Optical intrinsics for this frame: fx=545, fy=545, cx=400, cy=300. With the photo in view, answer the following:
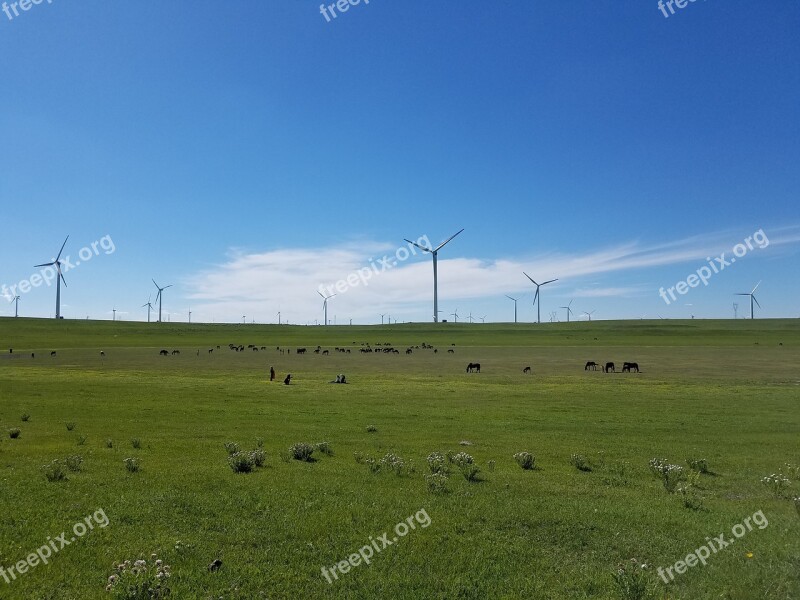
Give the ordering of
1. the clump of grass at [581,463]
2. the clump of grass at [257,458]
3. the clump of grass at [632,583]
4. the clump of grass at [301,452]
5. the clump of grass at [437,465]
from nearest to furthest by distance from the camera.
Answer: the clump of grass at [632,583], the clump of grass at [437,465], the clump of grass at [257,458], the clump of grass at [581,463], the clump of grass at [301,452]

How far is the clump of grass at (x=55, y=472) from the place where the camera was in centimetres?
1447

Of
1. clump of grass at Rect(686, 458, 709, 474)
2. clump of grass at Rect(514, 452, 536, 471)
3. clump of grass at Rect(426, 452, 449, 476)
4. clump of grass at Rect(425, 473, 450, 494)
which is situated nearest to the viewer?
clump of grass at Rect(425, 473, 450, 494)

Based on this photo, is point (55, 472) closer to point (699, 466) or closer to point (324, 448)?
point (324, 448)

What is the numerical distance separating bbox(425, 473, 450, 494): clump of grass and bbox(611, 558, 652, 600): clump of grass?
5.60 metres

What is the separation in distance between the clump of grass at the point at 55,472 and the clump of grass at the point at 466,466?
11011mm

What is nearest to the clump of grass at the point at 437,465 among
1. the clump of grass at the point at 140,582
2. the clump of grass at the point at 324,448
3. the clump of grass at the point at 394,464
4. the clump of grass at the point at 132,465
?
the clump of grass at the point at 394,464

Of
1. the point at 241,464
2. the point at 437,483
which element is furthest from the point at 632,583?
the point at 241,464

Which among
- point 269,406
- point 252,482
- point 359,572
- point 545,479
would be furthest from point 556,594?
point 269,406

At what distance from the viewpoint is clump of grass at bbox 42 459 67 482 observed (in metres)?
14.5

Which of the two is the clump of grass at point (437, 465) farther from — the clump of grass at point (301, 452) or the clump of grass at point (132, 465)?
the clump of grass at point (132, 465)

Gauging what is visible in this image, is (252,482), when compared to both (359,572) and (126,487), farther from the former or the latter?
(359,572)

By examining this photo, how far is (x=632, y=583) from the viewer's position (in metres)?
8.19

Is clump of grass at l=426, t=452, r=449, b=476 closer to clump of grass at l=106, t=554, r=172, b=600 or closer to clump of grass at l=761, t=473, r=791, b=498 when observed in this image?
clump of grass at l=761, t=473, r=791, b=498

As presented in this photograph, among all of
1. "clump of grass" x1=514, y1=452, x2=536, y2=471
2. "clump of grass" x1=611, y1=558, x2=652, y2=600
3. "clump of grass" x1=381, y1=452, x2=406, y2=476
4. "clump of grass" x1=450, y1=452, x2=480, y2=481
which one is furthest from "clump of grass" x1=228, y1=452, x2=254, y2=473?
"clump of grass" x1=611, y1=558, x2=652, y2=600
